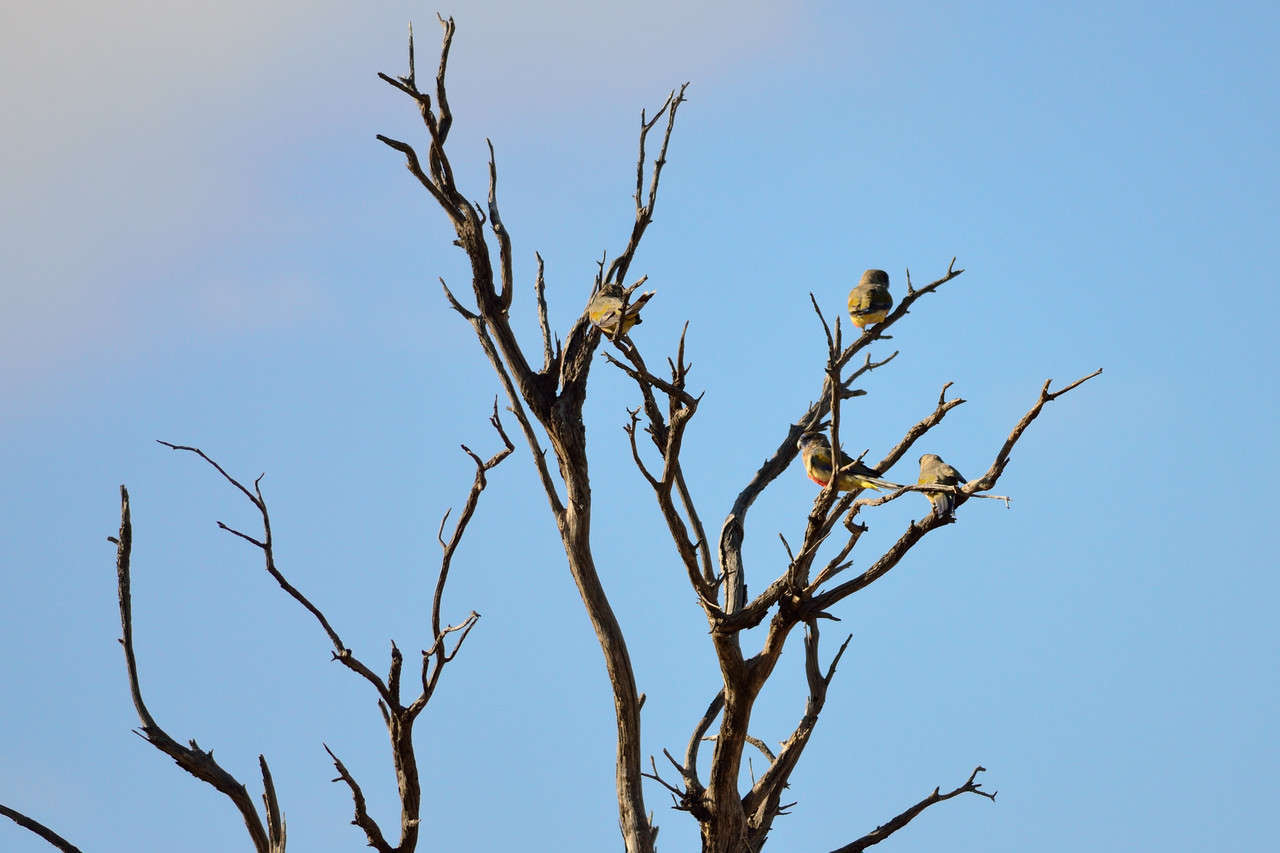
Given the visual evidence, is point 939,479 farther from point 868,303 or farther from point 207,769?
point 207,769

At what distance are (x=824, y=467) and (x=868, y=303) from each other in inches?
59.1

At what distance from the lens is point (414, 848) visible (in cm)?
700

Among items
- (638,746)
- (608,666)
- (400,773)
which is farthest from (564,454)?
(400,773)

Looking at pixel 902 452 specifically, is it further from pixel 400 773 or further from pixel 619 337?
pixel 400 773

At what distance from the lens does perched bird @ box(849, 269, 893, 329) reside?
30.4 ft

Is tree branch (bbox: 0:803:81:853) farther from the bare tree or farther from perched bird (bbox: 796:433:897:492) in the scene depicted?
perched bird (bbox: 796:433:897:492)

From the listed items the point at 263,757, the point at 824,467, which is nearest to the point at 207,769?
the point at 263,757

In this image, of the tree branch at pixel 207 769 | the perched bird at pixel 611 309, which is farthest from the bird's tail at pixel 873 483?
the tree branch at pixel 207 769

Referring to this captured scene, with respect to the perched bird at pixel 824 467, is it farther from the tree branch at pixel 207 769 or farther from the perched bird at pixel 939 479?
the tree branch at pixel 207 769

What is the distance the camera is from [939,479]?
695 centimetres

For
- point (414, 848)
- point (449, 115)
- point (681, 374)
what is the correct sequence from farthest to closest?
point (449, 115), point (414, 848), point (681, 374)


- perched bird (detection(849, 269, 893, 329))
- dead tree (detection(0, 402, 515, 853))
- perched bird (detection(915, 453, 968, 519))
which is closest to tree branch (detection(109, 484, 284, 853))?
dead tree (detection(0, 402, 515, 853))

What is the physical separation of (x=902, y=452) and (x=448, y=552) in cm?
256

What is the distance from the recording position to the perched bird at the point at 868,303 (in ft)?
30.4
